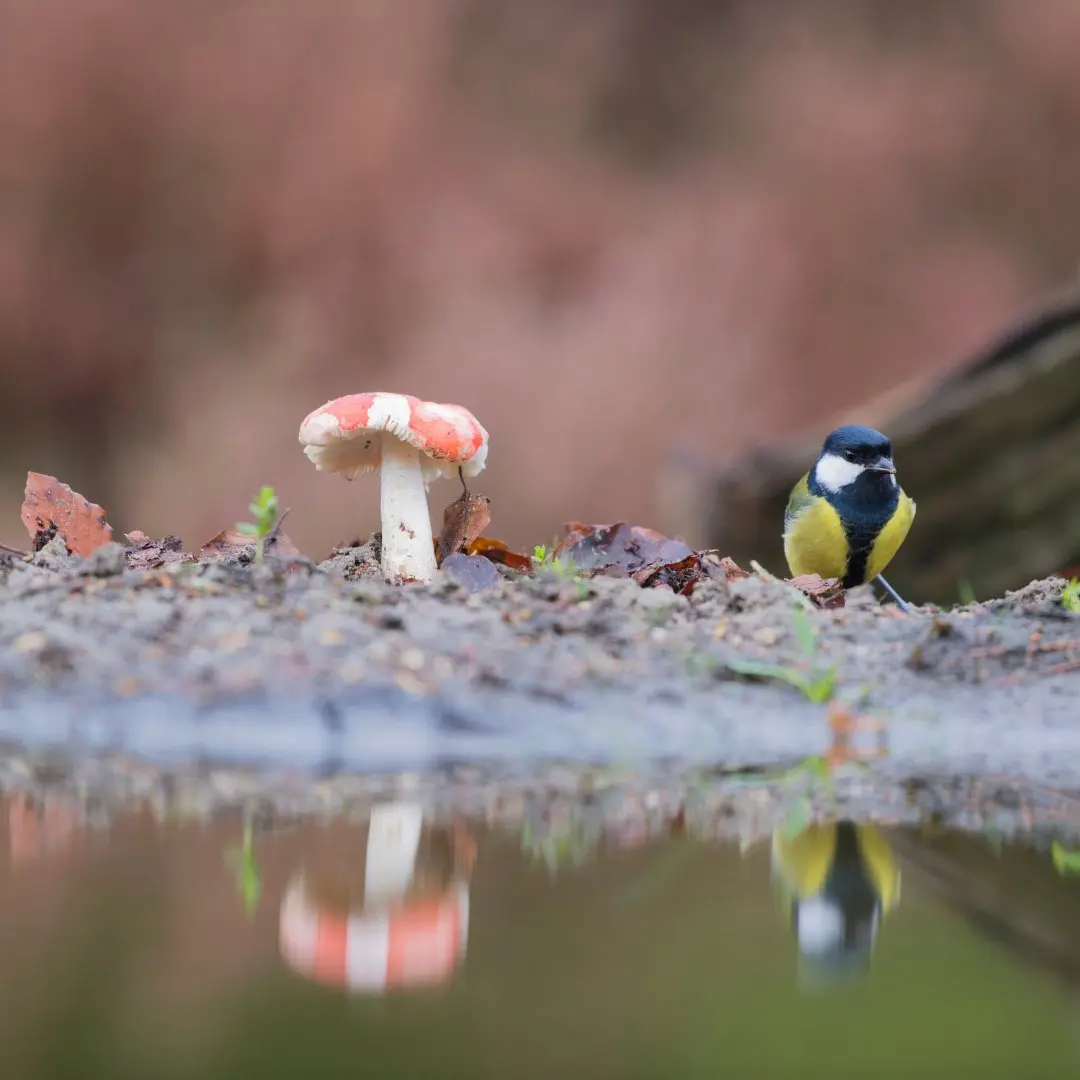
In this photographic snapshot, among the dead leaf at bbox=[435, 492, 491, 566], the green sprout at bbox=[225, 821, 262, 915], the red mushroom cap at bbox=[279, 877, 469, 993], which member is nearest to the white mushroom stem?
the dead leaf at bbox=[435, 492, 491, 566]

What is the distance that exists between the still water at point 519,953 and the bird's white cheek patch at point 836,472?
1639mm

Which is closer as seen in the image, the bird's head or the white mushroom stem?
the white mushroom stem

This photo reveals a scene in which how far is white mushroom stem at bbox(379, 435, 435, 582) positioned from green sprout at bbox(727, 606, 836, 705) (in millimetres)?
695

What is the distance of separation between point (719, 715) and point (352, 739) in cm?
→ 35

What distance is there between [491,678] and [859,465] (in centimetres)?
140

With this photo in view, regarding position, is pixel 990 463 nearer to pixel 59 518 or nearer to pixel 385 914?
pixel 59 518

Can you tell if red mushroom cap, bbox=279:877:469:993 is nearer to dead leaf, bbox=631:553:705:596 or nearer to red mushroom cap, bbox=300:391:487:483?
red mushroom cap, bbox=300:391:487:483

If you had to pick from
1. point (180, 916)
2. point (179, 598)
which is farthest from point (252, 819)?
point (179, 598)

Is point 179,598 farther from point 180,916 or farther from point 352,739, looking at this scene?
point 180,916

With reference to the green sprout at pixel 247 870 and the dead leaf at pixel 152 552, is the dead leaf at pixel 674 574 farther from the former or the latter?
the green sprout at pixel 247 870

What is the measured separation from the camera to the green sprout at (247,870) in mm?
717

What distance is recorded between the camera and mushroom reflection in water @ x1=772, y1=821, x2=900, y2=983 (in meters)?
0.66

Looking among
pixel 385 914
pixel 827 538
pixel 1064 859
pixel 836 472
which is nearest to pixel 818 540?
pixel 827 538

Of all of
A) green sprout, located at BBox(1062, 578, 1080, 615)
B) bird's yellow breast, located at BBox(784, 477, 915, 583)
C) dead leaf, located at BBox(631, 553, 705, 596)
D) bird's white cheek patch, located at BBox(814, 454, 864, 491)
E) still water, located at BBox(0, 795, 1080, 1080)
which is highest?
bird's white cheek patch, located at BBox(814, 454, 864, 491)
